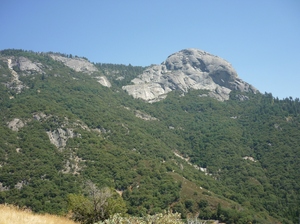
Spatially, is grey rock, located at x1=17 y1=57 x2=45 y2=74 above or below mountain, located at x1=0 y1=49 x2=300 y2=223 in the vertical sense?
above

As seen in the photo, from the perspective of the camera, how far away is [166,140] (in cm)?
15962

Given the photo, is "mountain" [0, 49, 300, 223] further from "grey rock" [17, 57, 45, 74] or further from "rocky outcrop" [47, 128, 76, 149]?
"grey rock" [17, 57, 45, 74]

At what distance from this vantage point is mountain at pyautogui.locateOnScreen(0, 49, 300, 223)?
8438cm

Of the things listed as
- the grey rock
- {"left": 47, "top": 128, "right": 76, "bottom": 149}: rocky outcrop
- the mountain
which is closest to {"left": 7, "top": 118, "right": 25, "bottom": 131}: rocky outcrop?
the mountain

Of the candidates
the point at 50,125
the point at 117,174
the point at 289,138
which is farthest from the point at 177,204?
the point at 289,138

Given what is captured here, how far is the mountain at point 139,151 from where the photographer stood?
84375 millimetres

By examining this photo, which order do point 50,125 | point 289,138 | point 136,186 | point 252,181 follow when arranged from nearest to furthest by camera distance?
1. point 136,186
2. point 50,125
3. point 252,181
4. point 289,138

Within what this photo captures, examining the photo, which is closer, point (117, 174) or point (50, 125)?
point (117, 174)

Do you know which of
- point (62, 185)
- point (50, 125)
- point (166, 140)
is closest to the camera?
point (62, 185)

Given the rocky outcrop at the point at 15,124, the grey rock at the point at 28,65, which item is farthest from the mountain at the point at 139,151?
the grey rock at the point at 28,65

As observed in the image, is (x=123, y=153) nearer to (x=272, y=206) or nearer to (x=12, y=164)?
(x=12, y=164)

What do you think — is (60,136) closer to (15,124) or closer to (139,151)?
(15,124)

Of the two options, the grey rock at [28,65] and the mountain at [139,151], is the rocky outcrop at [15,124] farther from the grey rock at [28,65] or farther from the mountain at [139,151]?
the grey rock at [28,65]

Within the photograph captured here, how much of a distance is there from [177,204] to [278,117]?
117765 millimetres
